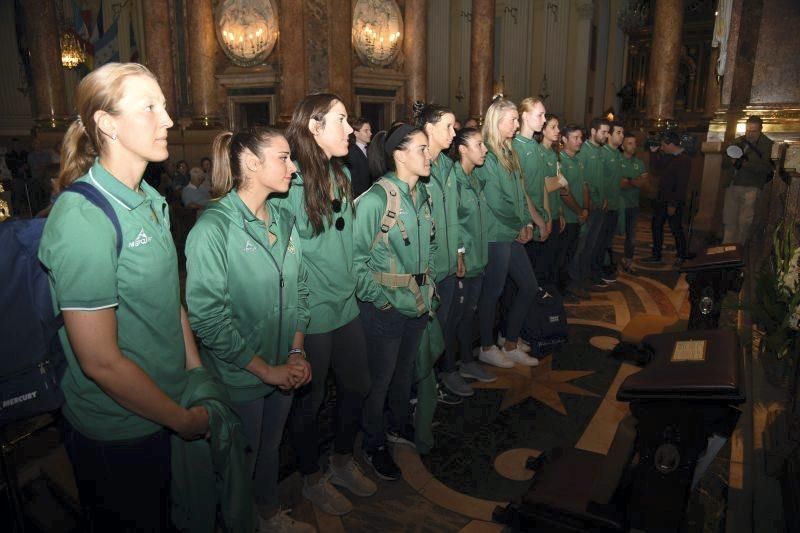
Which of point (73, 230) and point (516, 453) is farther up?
point (73, 230)

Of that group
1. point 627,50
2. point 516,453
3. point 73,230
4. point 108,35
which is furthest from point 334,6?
point 627,50

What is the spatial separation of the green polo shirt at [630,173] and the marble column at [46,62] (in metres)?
14.8

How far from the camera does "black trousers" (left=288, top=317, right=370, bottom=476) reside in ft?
9.07

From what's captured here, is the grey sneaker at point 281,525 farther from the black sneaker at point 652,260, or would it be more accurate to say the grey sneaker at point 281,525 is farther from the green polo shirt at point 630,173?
the black sneaker at point 652,260

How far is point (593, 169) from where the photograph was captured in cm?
682

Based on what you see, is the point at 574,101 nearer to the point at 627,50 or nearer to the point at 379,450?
the point at 627,50

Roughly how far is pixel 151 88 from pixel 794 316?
3261 millimetres

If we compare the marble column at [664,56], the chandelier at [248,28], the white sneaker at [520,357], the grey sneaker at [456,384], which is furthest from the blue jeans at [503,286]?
the chandelier at [248,28]

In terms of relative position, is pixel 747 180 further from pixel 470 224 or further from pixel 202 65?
pixel 202 65

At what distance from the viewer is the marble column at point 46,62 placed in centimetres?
1445

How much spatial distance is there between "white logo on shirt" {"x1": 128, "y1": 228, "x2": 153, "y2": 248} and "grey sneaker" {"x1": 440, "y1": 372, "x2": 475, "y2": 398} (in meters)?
2.91

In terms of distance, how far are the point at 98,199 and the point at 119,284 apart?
25 centimetres

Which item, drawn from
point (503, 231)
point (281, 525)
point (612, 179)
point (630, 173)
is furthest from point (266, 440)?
point (630, 173)

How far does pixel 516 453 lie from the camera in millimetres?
3438
